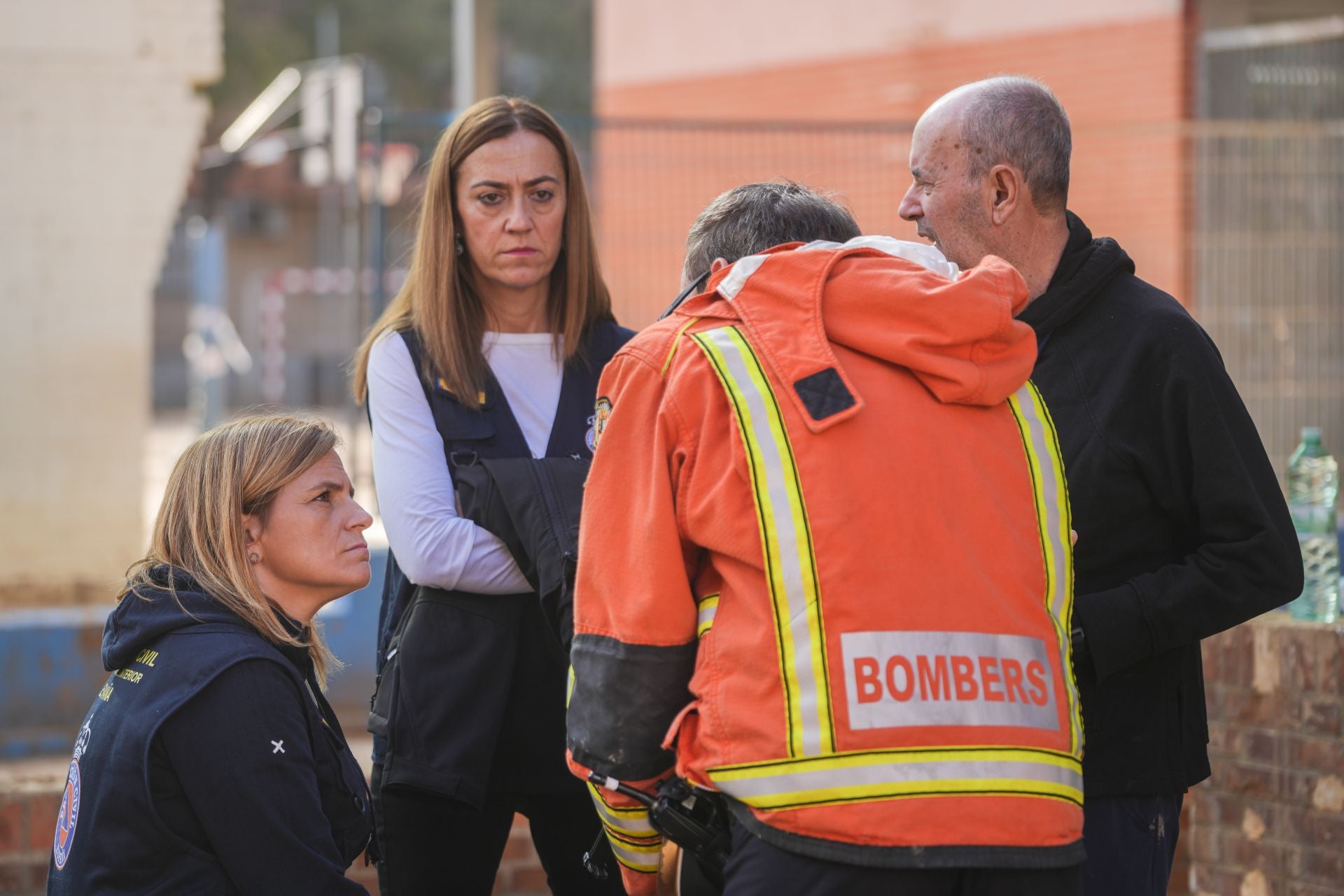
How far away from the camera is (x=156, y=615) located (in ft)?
8.26

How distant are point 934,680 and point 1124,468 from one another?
0.80 m

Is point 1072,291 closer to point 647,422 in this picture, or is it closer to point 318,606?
point 647,422

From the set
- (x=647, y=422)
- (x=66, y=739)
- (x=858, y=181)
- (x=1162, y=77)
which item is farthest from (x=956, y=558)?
(x=1162, y=77)

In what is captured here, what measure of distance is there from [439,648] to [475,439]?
414 mm

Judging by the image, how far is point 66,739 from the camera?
21.4 ft

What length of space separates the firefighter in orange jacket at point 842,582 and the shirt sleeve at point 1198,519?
0.42m

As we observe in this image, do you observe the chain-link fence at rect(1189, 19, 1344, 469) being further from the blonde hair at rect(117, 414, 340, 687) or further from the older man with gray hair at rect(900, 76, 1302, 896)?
the blonde hair at rect(117, 414, 340, 687)

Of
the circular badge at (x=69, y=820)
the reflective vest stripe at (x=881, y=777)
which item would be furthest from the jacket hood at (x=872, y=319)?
the circular badge at (x=69, y=820)

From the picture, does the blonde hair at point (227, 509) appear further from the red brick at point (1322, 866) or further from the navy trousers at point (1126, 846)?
the red brick at point (1322, 866)

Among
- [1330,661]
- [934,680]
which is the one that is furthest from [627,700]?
[1330,661]

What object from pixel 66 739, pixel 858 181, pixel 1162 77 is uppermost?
pixel 1162 77

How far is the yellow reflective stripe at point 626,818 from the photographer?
2.22 meters

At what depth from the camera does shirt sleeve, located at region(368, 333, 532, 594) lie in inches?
117

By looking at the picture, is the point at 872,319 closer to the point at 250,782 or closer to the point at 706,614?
the point at 706,614
